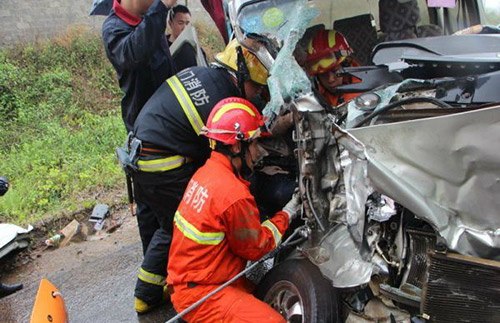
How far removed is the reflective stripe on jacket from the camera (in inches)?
92.6

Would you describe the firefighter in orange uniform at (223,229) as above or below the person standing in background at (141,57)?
below

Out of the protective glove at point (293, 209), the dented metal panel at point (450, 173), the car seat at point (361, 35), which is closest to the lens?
the dented metal panel at point (450, 173)

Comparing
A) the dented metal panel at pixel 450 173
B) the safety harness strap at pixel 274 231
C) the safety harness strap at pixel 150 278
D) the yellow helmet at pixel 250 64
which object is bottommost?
the safety harness strap at pixel 150 278

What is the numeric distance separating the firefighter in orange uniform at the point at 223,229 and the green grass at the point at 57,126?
2874 millimetres

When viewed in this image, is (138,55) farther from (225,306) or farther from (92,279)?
(92,279)

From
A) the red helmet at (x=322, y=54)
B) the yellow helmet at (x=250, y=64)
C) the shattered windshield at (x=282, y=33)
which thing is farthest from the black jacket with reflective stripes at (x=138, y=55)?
the red helmet at (x=322, y=54)

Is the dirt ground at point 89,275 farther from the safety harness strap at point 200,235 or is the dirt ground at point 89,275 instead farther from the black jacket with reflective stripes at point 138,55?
the black jacket with reflective stripes at point 138,55

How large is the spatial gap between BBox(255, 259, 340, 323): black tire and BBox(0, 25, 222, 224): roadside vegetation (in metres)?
3.07

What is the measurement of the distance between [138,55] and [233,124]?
0.84 m

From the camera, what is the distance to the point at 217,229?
238 cm

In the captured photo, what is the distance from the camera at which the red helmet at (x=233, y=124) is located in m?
2.46

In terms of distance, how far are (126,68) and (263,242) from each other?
1.48m

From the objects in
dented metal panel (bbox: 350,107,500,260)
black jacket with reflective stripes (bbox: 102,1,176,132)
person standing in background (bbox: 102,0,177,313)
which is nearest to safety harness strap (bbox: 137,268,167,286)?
person standing in background (bbox: 102,0,177,313)

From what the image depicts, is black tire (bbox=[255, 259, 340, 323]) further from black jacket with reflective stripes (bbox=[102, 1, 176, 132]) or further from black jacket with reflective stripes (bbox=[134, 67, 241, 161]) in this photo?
black jacket with reflective stripes (bbox=[102, 1, 176, 132])
